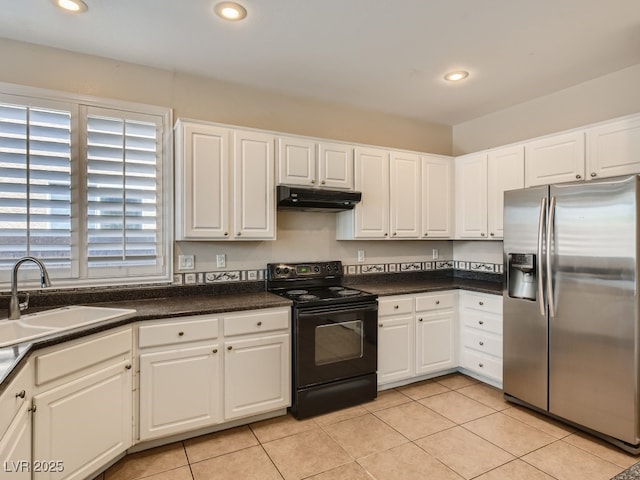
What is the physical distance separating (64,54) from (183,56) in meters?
0.81

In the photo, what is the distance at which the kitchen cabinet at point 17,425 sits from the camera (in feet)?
4.23

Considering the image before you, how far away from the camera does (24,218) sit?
242 centimetres

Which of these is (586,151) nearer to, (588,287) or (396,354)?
(588,287)

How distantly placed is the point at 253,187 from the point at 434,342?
7.09ft

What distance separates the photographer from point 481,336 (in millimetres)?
3328

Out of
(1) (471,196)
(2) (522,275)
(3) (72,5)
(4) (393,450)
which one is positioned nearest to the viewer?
(3) (72,5)

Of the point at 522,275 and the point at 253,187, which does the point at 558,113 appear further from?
the point at 253,187

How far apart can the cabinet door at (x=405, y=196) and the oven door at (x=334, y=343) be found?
95cm

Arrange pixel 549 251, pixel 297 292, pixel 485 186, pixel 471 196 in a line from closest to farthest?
1. pixel 549 251
2. pixel 297 292
3. pixel 485 186
4. pixel 471 196

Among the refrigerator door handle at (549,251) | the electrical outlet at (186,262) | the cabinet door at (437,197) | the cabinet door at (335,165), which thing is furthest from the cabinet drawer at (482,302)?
the electrical outlet at (186,262)

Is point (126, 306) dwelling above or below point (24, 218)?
below

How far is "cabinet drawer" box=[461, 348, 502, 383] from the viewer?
3188mm

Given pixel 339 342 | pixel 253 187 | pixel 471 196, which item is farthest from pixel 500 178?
pixel 253 187

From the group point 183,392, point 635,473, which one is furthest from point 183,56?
point 635,473
